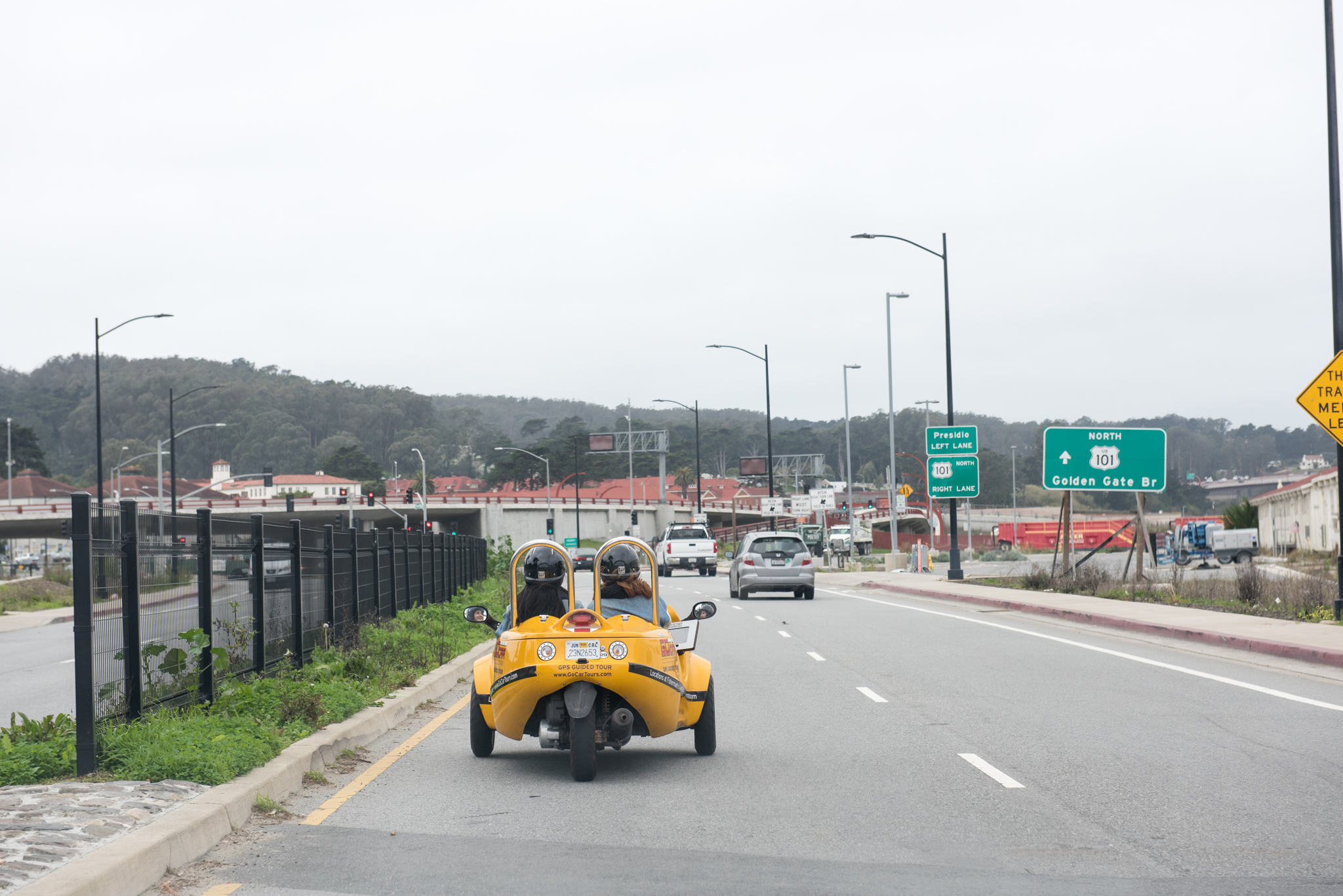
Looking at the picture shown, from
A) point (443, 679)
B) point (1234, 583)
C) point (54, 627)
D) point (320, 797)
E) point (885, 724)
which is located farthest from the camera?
point (54, 627)

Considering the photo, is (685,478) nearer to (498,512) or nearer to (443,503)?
(498,512)

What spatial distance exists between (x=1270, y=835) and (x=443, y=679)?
980 cm

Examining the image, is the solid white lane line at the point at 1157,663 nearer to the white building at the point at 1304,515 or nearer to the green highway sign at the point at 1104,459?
the green highway sign at the point at 1104,459

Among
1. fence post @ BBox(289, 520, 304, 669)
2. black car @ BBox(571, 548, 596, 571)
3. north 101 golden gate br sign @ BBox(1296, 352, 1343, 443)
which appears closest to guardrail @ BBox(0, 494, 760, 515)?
black car @ BBox(571, 548, 596, 571)

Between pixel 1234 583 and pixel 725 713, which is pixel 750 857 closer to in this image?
pixel 725 713

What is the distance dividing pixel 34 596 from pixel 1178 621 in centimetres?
3879

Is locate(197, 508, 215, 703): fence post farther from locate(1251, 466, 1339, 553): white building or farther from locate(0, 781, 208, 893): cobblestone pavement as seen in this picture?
locate(1251, 466, 1339, 553): white building

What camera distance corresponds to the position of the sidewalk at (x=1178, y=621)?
17297mm

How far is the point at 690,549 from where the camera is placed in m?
54.9

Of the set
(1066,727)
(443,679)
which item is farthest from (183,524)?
(1066,727)

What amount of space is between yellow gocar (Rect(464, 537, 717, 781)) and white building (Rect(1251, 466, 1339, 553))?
1795 inches

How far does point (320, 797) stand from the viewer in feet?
28.8

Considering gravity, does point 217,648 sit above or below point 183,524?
below

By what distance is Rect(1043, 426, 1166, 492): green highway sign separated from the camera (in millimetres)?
32375
